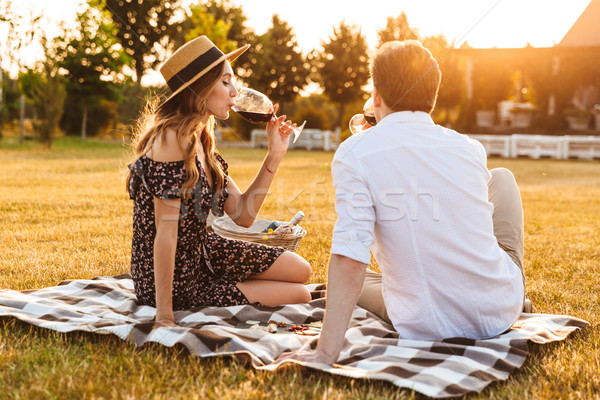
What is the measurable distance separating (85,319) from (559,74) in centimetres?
2466

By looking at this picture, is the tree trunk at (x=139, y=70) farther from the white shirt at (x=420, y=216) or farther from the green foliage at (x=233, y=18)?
the white shirt at (x=420, y=216)

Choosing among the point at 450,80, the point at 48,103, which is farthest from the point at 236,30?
the point at 48,103

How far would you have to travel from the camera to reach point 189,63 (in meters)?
2.99

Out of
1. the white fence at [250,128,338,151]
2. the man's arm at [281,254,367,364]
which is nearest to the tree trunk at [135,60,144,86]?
the white fence at [250,128,338,151]

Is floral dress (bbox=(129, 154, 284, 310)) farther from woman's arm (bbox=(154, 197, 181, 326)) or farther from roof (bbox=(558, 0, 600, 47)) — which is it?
roof (bbox=(558, 0, 600, 47))

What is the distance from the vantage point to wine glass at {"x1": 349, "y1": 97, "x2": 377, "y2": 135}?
3102 mm

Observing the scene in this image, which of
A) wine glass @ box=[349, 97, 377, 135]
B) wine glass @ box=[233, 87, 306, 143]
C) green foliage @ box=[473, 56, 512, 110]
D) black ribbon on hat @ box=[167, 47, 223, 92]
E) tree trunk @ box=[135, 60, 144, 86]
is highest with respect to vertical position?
tree trunk @ box=[135, 60, 144, 86]

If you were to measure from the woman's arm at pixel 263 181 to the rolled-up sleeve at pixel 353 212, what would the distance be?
115 centimetres

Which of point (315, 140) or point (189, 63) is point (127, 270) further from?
point (315, 140)

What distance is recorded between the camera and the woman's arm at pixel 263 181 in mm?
3418

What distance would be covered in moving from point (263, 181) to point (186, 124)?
27.8 inches

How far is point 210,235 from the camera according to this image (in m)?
3.51

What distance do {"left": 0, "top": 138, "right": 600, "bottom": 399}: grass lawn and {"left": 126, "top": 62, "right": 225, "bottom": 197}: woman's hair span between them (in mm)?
599

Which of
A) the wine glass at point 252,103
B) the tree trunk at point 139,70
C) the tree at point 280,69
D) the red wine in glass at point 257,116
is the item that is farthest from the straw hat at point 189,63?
the tree trunk at point 139,70
